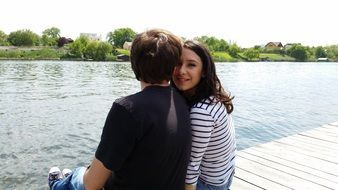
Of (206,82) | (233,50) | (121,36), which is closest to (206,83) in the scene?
(206,82)

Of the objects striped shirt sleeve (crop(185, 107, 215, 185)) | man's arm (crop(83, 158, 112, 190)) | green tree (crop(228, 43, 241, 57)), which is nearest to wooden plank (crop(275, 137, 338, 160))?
striped shirt sleeve (crop(185, 107, 215, 185))

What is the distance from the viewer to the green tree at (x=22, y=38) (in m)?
99.2

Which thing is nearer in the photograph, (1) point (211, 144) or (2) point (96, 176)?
(2) point (96, 176)

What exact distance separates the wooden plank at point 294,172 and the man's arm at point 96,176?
9.34 ft

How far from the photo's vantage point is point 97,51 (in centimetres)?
8569

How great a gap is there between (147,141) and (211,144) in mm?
761

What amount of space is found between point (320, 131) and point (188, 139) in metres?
5.28

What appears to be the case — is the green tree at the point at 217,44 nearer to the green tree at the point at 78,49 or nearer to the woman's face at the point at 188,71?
the green tree at the point at 78,49

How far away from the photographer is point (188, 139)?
2.23 m

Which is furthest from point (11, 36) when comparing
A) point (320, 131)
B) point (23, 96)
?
point (320, 131)

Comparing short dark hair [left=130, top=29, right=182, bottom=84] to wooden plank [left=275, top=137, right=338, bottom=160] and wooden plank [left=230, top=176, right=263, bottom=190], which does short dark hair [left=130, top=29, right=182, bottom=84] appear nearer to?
wooden plank [left=230, top=176, right=263, bottom=190]

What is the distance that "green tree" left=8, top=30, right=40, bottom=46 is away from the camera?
99.2 metres

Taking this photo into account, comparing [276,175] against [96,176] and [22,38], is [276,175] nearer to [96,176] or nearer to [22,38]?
[96,176]

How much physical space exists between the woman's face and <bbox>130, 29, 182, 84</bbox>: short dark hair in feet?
1.20
